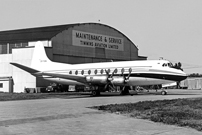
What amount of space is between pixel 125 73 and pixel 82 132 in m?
27.1

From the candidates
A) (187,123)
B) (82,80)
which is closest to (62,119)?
(187,123)

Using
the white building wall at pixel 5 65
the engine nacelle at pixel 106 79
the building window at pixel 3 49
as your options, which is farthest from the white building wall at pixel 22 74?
the engine nacelle at pixel 106 79

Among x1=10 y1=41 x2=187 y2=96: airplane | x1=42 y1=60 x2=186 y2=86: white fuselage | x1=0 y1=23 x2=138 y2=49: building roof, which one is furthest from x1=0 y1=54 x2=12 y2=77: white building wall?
x1=42 y1=60 x2=186 y2=86: white fuselage

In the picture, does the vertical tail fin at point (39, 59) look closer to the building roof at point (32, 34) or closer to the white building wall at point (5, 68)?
the building roof at point (32, 34)

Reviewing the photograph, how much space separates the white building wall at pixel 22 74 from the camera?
2336 inches

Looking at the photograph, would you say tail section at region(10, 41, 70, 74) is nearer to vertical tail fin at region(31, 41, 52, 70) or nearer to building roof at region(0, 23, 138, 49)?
vertical tail fin at region(31, 41, 52, 70)

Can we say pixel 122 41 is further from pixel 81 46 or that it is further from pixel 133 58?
pixel 81 46

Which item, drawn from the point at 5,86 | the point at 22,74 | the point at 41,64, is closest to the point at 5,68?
the point at 5,86

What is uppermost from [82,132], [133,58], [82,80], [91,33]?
[91,33]

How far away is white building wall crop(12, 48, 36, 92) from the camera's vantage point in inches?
2336

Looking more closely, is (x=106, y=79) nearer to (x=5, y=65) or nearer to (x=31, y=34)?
(x=5, y=65)

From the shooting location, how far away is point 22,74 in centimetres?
6062

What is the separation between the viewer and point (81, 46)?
6888 cm

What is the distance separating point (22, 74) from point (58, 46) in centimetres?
1021
